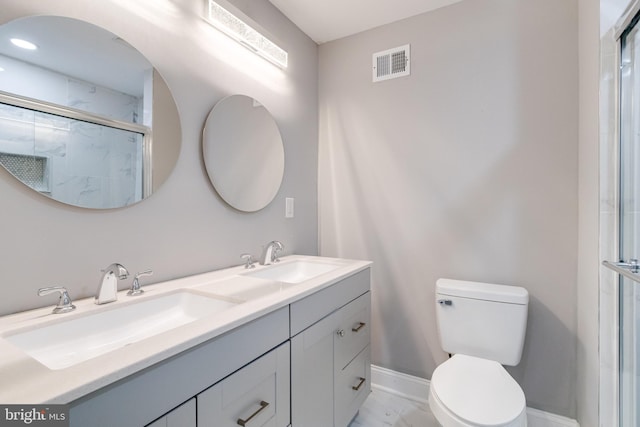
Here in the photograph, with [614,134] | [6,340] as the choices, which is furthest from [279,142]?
[614,134]

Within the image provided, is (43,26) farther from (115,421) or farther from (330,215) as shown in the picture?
(330,215)

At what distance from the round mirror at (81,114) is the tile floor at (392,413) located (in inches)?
67.1

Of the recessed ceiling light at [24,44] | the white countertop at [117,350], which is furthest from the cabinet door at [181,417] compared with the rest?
the recessed ceiling light at [24,44]

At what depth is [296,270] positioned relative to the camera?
1.82 metres

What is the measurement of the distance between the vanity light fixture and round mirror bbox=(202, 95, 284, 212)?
0.95ft

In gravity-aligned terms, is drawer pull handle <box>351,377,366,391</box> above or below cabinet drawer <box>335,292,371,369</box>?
below

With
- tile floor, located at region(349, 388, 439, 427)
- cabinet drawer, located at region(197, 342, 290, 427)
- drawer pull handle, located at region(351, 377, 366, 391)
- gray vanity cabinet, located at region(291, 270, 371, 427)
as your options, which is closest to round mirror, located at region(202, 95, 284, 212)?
gray vanity cabinet, located at region(291, 270, 371, 427)

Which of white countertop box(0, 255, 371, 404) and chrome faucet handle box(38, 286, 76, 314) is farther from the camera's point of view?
chrome faucet handle box(38, 286, 76, 314)

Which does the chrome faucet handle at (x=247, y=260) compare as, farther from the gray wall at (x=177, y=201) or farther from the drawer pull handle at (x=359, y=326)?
the drawer pull handle at (x=359, y=326)

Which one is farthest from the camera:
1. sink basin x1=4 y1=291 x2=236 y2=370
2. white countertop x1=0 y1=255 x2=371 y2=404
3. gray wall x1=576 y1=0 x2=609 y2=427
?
gray wall x1=576 y1=0 x2=609 y2=427

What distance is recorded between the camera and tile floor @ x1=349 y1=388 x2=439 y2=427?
1.69m

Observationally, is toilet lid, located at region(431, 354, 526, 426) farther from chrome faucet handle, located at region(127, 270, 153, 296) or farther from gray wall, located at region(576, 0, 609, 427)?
chrome faucet handle, located at region(127, 270, 153, 296)

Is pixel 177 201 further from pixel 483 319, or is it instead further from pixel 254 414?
pixel 483 319

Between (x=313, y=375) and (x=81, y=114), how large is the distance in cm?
130
